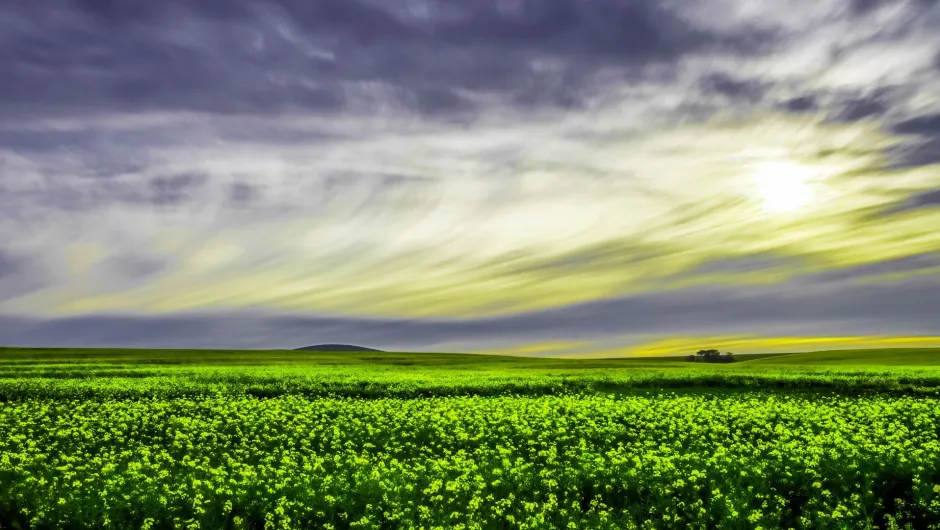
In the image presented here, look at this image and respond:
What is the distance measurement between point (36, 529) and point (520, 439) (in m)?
14.7

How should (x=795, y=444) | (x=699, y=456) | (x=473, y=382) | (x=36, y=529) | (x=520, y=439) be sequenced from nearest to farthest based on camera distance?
(x=36, y=529) < (x=699, y=456) < (x=795, y=444) < (x=520, y=439) < (x=473, y=382)

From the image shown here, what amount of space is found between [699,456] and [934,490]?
19.7 feet

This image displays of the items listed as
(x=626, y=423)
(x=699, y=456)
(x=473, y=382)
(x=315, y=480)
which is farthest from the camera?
(x=473, y=382)

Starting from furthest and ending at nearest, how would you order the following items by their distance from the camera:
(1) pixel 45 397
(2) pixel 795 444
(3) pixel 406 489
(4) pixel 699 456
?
1. (1) pixel 45 397
2. (2) pixel 795 444
3. (4) pixel 699 456
4. (3) pixel 406 489

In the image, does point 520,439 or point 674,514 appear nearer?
point 674,514

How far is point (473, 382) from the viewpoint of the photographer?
46594 mm

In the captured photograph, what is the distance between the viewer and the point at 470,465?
18.1m

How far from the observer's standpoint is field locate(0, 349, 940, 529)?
48.5 ft

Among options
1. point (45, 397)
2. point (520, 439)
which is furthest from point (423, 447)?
point (45, 397)

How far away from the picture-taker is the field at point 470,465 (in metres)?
14.8

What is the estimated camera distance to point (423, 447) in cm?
2138

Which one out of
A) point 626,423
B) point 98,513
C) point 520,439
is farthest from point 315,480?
point 626,423

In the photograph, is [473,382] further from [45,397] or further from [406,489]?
[406,489]

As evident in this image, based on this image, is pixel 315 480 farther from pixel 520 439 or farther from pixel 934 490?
pixel 934 490
